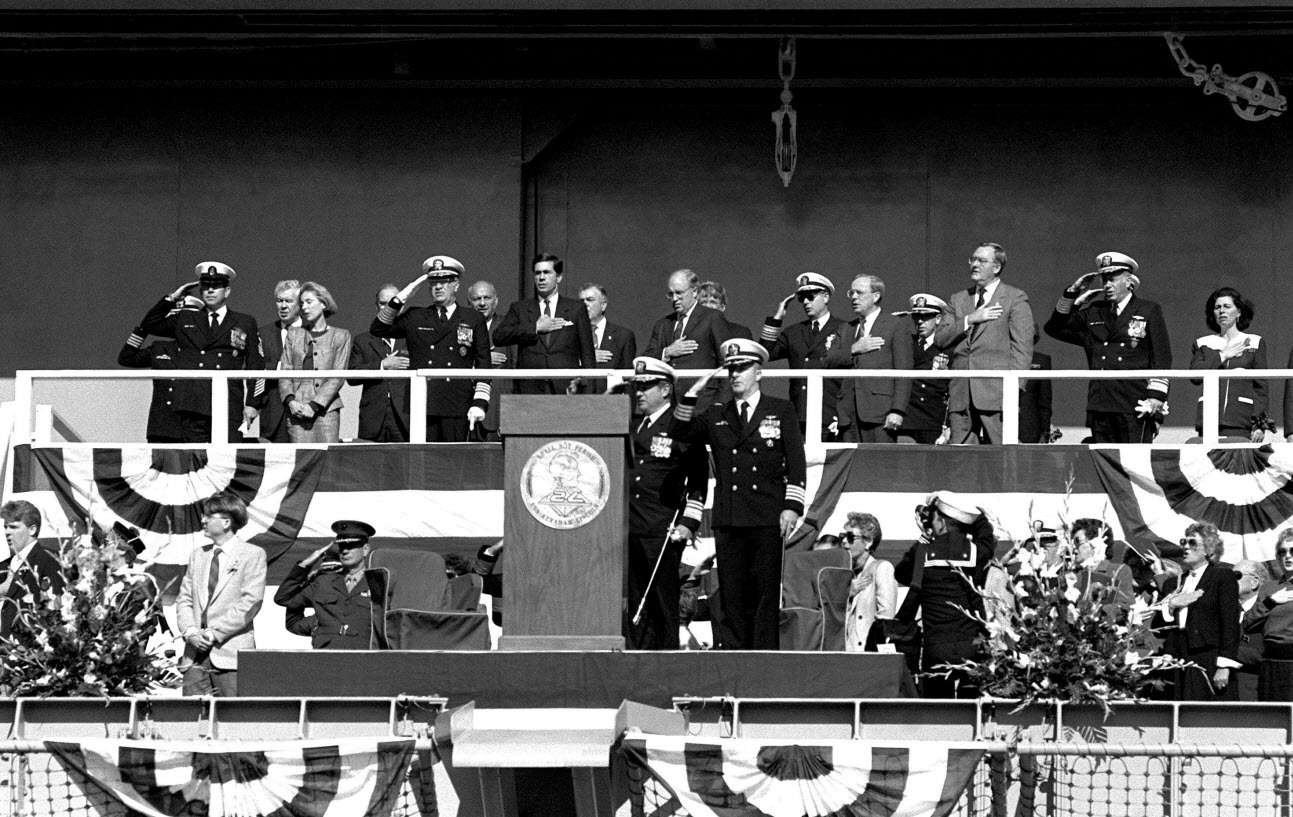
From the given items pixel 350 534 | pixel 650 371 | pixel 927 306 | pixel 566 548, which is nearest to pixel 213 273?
pixel 350 534

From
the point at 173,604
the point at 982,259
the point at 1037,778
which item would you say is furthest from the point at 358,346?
the point at 1037,778

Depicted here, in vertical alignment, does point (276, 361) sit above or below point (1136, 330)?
below

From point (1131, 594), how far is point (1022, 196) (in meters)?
8.47

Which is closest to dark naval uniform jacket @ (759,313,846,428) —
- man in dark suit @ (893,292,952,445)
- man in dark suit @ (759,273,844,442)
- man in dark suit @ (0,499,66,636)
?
man in dark suit @ (759,273,844,442)

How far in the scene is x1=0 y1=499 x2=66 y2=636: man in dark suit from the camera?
12758 millimetres

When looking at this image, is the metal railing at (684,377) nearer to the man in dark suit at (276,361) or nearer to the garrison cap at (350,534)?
the man in dark suit at (276,361)

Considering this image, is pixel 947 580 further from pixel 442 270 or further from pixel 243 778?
pixel 442 270

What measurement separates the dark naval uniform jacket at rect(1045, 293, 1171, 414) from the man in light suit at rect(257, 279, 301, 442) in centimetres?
541

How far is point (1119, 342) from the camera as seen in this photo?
53.1 ft

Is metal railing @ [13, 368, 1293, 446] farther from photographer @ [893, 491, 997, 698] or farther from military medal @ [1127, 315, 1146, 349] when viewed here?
photographer @ [893, 491, 997, 698]

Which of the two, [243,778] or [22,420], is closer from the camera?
[243,778]

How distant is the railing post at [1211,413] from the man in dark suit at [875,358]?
2.01 metres

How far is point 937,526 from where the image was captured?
12.9 meters

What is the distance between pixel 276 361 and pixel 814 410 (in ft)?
12.9
